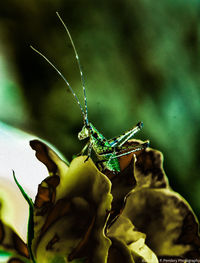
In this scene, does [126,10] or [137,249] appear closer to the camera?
[137,249]

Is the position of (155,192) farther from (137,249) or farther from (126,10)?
(126,10)

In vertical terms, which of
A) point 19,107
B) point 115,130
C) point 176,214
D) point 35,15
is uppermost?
point 35,15

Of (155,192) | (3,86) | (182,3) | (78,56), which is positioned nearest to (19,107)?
(3,86)

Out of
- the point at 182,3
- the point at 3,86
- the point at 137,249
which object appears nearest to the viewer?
the point at 137,249

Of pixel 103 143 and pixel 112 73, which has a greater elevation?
pixel 112 73
